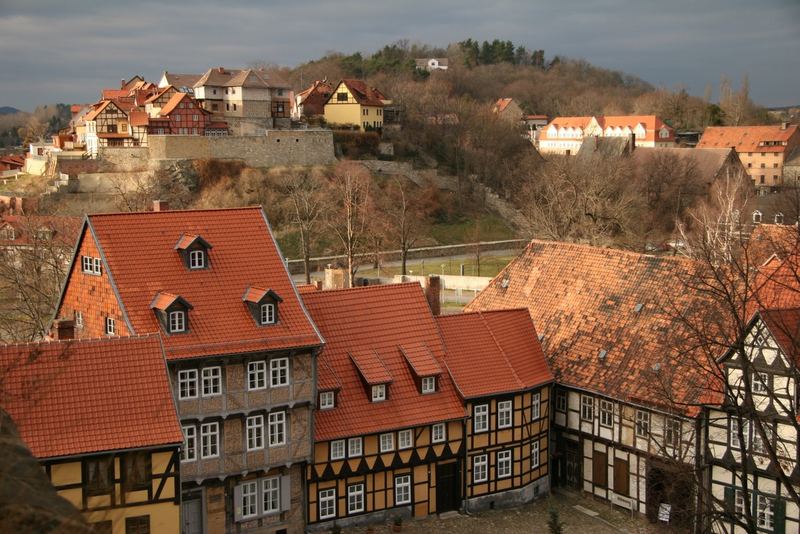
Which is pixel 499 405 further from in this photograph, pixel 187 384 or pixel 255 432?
pixel 187 384

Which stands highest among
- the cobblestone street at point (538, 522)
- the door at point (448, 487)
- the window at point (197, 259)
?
the window at point (197, 259)

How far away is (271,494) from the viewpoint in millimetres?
25484

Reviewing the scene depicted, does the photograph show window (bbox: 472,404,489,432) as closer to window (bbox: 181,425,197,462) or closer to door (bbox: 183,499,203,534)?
door (bbox: 183,499,203,534)

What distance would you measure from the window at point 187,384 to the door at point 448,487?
26.0 ft

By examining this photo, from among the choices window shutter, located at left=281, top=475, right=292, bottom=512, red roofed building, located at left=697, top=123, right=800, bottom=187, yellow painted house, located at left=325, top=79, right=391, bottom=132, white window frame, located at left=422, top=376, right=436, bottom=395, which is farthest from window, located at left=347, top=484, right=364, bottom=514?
red roofed building, located at left=697, top=123, right=800, bottom=187

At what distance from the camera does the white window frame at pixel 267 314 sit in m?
25.0

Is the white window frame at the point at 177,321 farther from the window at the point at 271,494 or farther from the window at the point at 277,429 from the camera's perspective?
the window at the point at 271,494

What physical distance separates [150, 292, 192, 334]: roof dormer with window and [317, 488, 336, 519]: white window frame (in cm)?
599

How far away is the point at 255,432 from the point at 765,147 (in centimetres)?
8836

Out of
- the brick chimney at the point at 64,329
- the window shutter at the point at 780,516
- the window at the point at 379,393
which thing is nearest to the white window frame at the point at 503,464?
the window at the point at 379,393

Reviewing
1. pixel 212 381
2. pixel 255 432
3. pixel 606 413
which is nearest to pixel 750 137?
pixel 606 413

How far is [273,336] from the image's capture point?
24844 millimetres

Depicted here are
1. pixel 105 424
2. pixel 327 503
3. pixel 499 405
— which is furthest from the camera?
pixel 499 405

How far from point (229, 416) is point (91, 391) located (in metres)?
3.93
